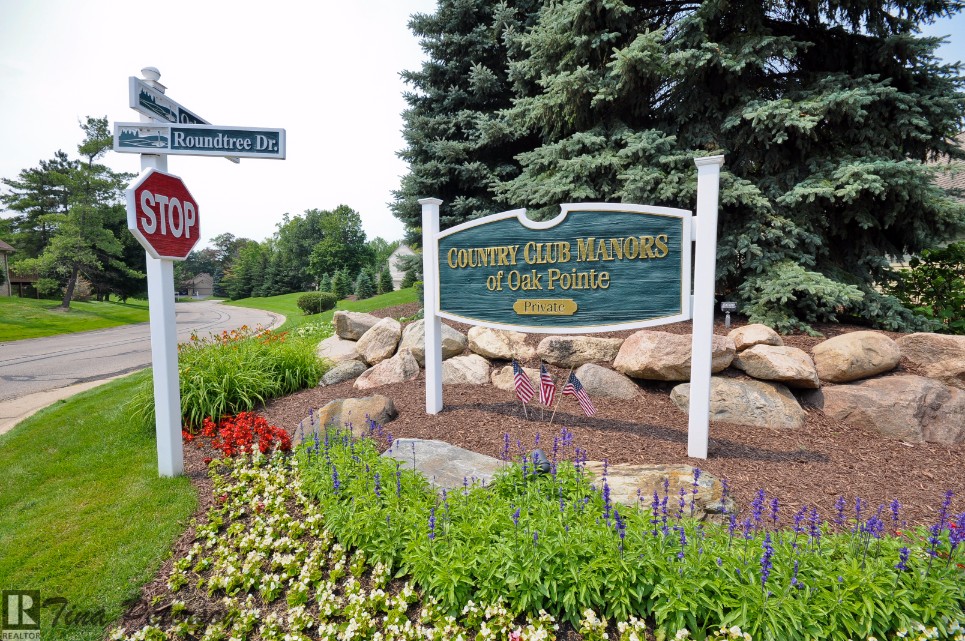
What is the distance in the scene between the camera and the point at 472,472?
3416mm

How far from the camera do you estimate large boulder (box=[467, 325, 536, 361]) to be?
615cm

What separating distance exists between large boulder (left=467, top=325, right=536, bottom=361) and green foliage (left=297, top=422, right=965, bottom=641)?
3.33 metres

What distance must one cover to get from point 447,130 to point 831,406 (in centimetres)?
939

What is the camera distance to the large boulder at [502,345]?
615 cm

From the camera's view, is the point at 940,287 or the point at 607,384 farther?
the point at 940,287

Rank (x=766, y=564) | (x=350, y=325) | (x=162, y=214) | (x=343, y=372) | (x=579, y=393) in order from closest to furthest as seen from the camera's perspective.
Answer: (x=766, y=564) < (x=162, y=214) < (x=579, y=393) < (x=343, y=372) < (x=350, y=325)

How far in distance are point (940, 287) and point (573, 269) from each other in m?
6.48

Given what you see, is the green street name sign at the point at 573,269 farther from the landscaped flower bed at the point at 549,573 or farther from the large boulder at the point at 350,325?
the large boulder at the point at 350,325

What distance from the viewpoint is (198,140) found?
12.0 ft

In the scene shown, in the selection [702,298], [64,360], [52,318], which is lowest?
[64,360]

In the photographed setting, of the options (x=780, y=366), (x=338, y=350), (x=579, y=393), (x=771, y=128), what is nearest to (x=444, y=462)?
(x=579, y=393)

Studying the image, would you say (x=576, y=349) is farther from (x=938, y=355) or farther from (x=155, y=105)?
(x=155, y=105)

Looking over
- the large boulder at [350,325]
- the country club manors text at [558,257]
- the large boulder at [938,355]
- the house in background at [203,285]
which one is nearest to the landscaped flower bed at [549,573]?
the country club manors text at [558,257]

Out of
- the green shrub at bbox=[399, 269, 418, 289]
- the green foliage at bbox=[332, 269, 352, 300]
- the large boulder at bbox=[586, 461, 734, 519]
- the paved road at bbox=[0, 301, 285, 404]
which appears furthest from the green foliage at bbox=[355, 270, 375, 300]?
the large boulder at bbox=[586, 461, 734, 519]
